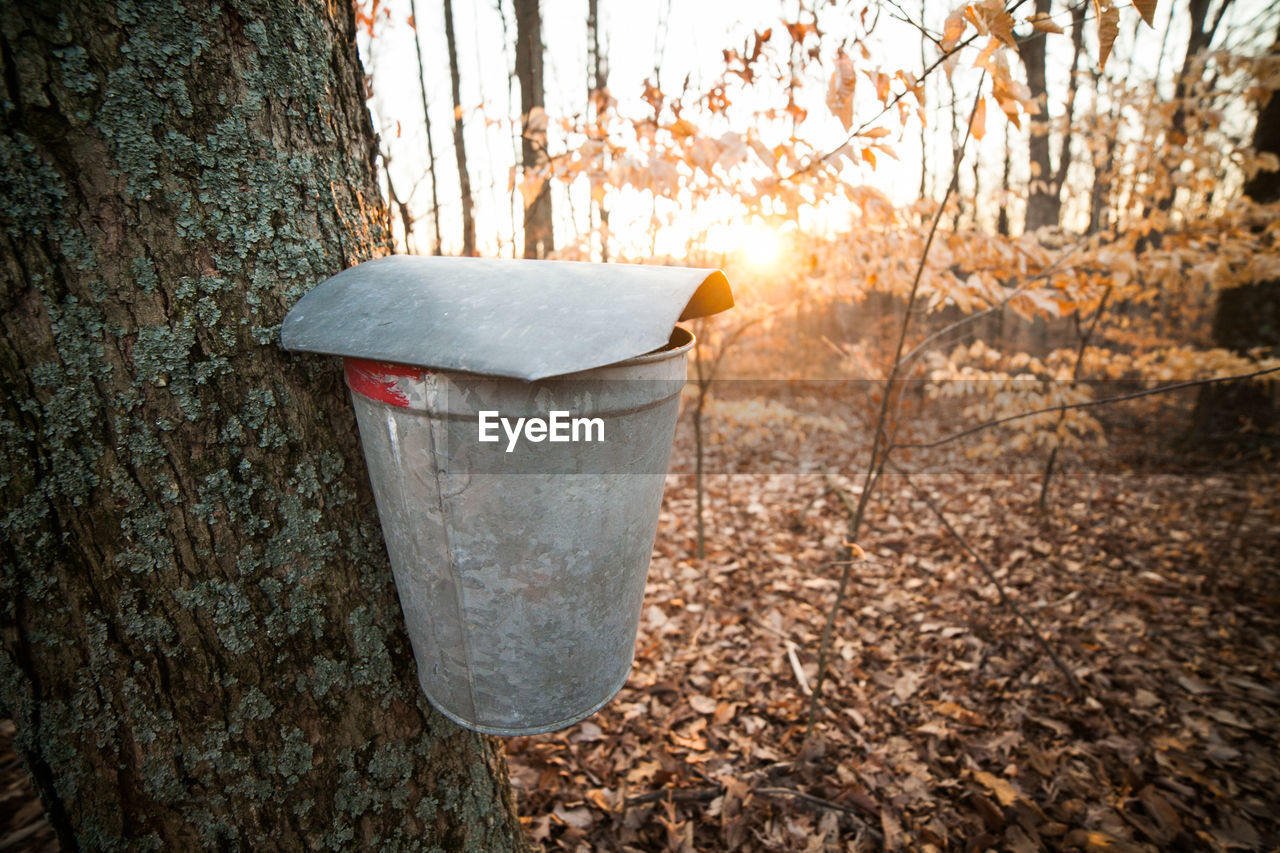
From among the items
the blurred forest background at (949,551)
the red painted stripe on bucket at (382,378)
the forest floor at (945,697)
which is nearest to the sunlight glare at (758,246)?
the blurred forest background at (949,551)

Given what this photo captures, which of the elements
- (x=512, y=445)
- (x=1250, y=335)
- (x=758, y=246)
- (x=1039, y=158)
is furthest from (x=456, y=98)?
(x=1250, y=335)

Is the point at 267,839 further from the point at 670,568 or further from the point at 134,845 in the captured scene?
the point at 670,568

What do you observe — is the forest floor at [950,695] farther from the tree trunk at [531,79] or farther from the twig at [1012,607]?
the tree trunk at [531,79]

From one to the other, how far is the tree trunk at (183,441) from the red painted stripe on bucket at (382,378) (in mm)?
171

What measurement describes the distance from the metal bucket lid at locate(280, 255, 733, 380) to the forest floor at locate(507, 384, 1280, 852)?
176 centimetres

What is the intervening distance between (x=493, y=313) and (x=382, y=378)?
0.68ft

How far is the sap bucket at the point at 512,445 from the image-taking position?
812 millimetres

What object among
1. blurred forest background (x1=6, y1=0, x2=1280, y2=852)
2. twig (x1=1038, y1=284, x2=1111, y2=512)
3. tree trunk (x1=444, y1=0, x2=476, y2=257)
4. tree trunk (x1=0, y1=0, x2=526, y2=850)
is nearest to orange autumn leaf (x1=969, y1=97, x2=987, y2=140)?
blurred forest background (x1=6, y1=0, x2=1280, y2=852)

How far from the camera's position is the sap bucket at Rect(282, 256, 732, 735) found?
81 centimetres

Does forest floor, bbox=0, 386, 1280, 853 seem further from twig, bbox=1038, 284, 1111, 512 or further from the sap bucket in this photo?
the sap bucket

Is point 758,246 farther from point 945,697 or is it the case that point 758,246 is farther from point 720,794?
point 720,794

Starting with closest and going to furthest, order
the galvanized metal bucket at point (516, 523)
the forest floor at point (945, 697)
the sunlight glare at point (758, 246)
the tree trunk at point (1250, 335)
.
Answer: the galvanized metal bucket at point (516, 523) < the forest floor at point (945, 697) < the sunlight glare at point (758, 246) < the tree trunk at point (1250, 335)

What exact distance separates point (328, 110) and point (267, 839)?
4.46 ft

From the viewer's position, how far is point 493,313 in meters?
0.84
